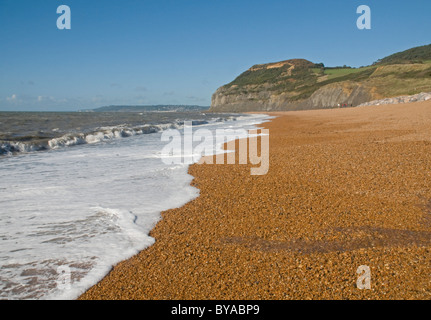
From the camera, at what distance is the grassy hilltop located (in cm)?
4399

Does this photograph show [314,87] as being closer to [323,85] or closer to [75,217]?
[323,85]

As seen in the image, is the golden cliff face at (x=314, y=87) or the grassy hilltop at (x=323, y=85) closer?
the golden cliff face at (x=314, y=87)

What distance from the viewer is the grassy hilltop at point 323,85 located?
144ft

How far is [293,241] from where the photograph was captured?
330cm

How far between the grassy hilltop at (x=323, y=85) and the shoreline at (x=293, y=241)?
129 feet

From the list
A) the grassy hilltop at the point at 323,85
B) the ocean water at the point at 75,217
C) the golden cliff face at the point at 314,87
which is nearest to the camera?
the ocean water at the point at 75,217

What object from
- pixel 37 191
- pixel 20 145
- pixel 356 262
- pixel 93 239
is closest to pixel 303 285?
pixel 356 262

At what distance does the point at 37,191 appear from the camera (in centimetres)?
574

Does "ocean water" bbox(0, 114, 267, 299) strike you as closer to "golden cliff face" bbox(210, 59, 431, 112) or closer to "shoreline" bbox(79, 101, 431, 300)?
"shoreline" bbox(79, 101, 431, 300)

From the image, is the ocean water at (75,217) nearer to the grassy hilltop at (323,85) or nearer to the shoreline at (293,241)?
the shoreline at (293,241)

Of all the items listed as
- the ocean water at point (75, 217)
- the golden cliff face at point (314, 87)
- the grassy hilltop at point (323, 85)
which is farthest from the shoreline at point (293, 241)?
the grassy hilltop at point (323, 85)

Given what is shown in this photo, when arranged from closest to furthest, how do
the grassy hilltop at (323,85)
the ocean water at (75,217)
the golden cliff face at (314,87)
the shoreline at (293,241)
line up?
1. the shoreline at (293,241)
2. the ocean water at (75,217)
3. the golden cliff face at (314,87)
4. the grassy hilltop at (323,85)

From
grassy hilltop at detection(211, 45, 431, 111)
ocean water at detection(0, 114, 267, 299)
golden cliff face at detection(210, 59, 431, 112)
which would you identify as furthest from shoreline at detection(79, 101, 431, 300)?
grassy hilltop at detection(211, 45, 431, 111)
